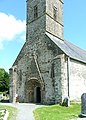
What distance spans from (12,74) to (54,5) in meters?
11.7

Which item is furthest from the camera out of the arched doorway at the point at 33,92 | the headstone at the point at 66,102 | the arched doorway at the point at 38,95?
the arched doorway at the point at 38,95

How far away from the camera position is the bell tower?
87.7ft

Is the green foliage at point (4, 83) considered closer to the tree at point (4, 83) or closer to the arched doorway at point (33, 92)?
the tree at point (4, 83)

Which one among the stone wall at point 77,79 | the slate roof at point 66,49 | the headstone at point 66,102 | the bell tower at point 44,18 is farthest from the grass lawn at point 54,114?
the bell tower at point 44,18

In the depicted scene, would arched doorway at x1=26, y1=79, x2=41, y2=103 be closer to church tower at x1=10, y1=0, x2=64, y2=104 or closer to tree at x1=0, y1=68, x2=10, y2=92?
church tower at x1=10, y1=0, x2=64, y2=104

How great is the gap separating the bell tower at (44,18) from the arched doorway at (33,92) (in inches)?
260

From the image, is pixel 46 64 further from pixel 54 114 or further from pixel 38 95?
pixel 54 114

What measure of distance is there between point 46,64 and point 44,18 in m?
6.31

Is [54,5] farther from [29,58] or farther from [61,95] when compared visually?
[61,95]

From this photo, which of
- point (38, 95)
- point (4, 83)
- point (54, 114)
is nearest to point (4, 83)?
point (4, 83)

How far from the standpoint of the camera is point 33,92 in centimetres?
2750

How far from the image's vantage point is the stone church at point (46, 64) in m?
23.3

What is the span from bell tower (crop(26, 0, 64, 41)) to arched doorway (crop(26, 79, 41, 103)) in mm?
6601

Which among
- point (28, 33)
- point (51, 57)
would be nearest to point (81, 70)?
point (51, 57)
